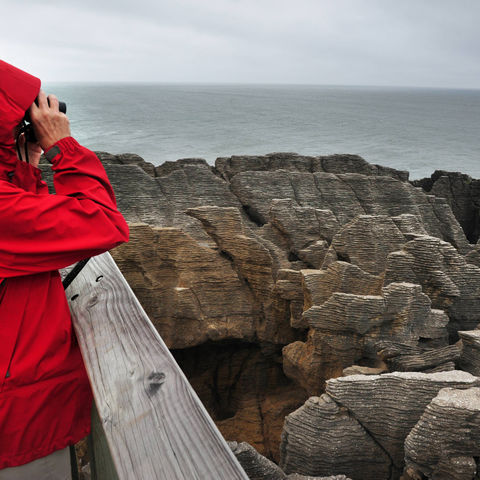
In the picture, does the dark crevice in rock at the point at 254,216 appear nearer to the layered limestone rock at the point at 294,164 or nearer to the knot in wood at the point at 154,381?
the layered limestone rock at the point at 294,164

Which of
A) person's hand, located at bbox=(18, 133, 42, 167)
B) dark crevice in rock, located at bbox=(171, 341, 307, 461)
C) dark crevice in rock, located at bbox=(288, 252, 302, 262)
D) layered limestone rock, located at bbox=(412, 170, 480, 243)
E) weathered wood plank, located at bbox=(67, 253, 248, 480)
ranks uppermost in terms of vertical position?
person's hand, located at bbox=(18, 133, 42, 167)

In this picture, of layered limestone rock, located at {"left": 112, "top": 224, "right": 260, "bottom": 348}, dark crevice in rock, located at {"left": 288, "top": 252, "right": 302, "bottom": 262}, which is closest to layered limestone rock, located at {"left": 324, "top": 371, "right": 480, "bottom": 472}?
layered limestone rock, located at {"left": 112, "top": 224, "right": 260, "bottom": 348}

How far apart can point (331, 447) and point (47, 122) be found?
13.0 feet

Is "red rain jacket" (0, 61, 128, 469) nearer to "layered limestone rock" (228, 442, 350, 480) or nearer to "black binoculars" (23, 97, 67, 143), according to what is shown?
"black binoculars" (23, 97, 67, 143)

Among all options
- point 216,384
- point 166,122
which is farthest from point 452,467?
point 166,122

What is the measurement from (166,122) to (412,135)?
2203 inches

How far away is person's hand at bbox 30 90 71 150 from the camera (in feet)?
6.07

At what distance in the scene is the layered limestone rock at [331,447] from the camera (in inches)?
180

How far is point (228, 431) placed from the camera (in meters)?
10.6

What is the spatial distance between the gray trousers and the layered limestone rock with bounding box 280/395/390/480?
126 inches

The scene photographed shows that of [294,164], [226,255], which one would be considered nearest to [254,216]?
[226,255]

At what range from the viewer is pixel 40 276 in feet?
5.93

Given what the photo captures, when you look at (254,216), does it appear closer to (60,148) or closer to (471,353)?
(471,353)

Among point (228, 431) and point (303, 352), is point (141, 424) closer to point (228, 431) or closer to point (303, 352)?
point (303, 352)
